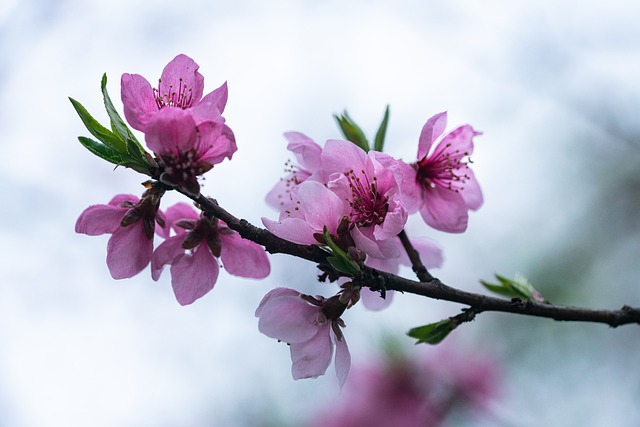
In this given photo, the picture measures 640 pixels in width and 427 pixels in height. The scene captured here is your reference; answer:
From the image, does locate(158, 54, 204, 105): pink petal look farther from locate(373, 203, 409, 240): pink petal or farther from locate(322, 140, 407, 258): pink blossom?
locate(373, 203, 409, 240): pink petal

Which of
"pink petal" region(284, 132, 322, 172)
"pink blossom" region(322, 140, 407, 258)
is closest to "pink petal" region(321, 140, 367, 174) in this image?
"pink blossom" region(322, 140, 407, 258)

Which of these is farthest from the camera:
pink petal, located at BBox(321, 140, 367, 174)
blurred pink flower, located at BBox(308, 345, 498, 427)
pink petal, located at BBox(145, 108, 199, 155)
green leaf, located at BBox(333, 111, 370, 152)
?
blurred pink flower, located at BBox(308, 345, 498, 427)

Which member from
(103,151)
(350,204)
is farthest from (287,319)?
(103,151)

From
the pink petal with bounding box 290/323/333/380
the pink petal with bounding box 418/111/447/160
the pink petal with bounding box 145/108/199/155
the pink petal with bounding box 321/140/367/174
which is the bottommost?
the pink petal with bounding box 290/323/333/380

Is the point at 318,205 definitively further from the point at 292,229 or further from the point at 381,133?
the point at 381,133

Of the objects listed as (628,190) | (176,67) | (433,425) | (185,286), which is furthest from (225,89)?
(628,190)

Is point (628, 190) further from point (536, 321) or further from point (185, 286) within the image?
point (185, 286)

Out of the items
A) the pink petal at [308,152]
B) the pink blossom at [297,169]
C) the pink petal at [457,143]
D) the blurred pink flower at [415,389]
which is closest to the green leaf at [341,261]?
the pink blossom at [297,169]
